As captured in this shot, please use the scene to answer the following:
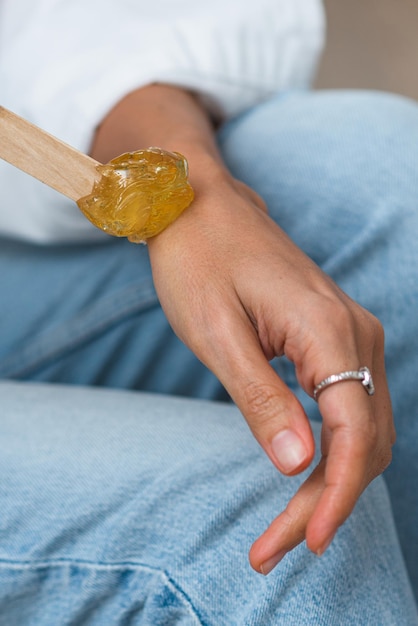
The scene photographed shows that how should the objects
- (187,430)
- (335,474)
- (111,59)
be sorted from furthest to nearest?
1. (111,59)
2. (187,430)
3. (335,474)

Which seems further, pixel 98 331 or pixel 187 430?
pixel 98 331

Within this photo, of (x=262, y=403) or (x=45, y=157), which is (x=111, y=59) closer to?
(x=45, y=157)

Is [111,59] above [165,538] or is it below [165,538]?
above

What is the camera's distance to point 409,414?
55 centimetres

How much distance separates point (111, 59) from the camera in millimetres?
579

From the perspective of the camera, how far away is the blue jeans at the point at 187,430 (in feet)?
1.31

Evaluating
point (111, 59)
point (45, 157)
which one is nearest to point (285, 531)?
point (45, 157)

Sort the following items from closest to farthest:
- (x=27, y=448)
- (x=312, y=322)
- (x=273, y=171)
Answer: (x=312, y=322) < (x=27, y=448) < (x=273, y=171)

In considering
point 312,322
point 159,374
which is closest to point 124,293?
point 159,374

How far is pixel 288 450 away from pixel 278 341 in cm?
6

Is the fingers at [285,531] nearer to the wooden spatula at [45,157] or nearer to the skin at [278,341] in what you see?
the skin at [278,341]

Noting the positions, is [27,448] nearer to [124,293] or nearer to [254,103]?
[124,293]

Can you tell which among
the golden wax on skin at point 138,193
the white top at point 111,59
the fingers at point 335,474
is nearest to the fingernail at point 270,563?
the fingers at point 335,474

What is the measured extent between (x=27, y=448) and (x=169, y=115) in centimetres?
27
